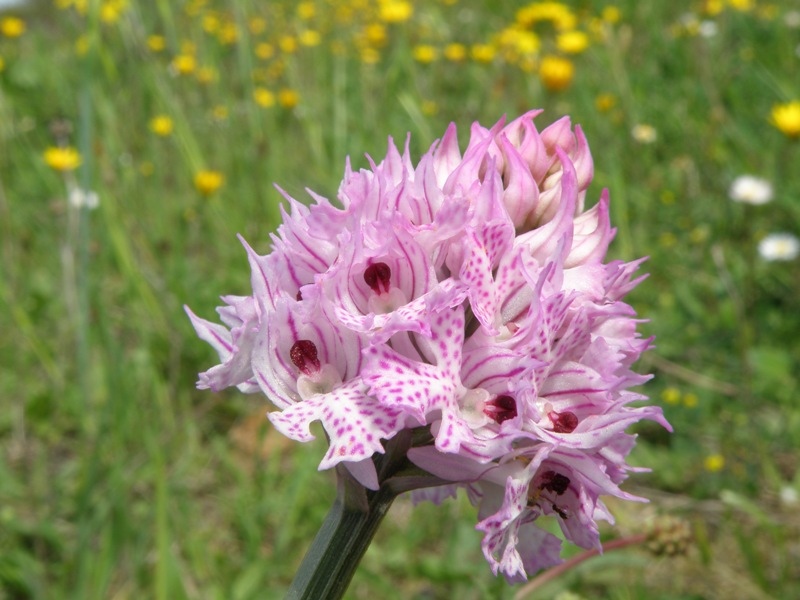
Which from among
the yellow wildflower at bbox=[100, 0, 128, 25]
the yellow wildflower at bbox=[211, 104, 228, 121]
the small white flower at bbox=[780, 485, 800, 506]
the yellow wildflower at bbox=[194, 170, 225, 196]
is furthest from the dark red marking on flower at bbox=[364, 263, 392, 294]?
the yellow wildflower at bbox=[211, 104, 228, 121]

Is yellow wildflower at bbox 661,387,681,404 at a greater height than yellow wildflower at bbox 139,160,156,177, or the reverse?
yellow wildflower at bbox 139,160,156,177

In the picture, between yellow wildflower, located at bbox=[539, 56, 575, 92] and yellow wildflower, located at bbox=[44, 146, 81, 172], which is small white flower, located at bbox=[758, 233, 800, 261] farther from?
yellow wildflower, located at bbox=[44, 146, 81, 172]

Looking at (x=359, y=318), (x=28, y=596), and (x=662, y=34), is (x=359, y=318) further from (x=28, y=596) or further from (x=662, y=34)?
(x=662, y=34)

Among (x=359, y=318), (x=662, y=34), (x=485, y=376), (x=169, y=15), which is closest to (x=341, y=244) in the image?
(x=359, y=318)

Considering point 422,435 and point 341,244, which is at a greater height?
point 341,244

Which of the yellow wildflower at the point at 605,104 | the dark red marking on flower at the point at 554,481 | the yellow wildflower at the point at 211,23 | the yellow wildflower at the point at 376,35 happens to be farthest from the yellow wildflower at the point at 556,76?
the yellow wildflower at the point at 211,23

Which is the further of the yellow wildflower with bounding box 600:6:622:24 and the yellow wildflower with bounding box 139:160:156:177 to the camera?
the yellow wildflower with bounding box 600:6:622:24

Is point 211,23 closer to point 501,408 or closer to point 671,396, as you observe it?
point 671,396
